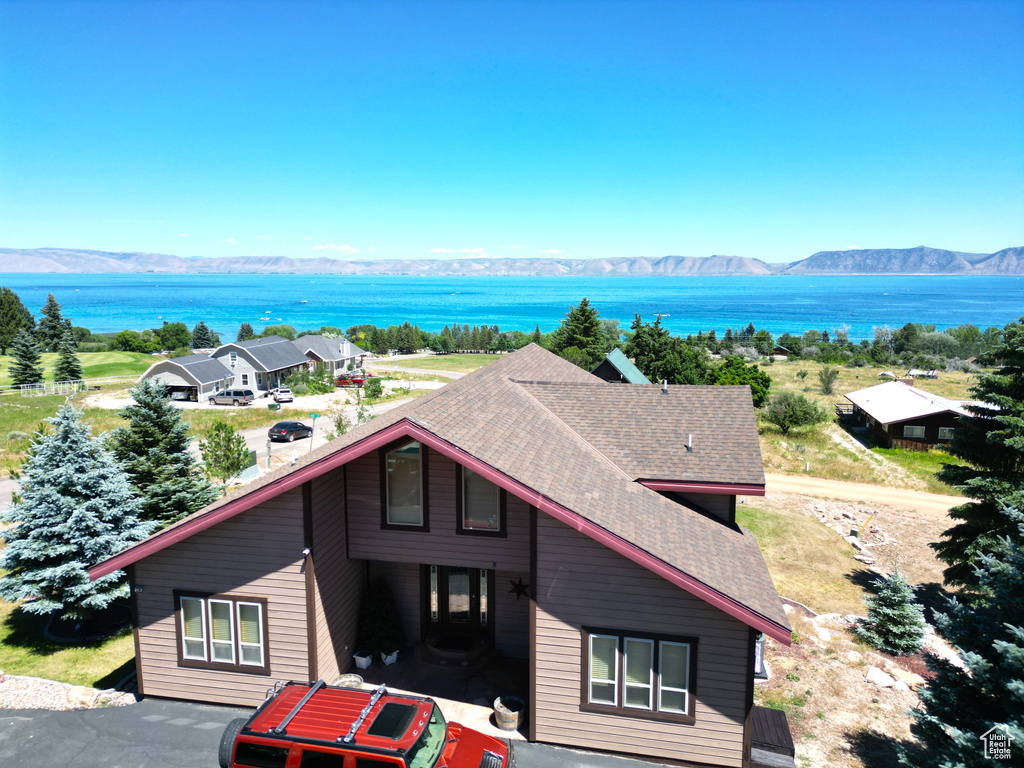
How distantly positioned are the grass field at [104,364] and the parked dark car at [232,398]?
24.3 metres

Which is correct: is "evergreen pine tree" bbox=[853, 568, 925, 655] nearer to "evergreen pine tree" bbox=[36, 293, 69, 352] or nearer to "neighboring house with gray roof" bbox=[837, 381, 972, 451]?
"neighboring house with gray roof" bbox=[837, 381, 972, 451]

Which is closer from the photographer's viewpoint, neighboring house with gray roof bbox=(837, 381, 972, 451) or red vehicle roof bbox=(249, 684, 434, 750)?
red vehicle roof bbox=(249, 684, 434, 750)

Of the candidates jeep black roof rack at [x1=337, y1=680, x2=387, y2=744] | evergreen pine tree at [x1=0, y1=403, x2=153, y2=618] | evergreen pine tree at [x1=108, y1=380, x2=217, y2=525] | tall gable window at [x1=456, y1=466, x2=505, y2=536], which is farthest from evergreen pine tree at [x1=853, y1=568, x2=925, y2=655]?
evergreen pine tree at [x1=108, y1=380, x2=217, y2=525]

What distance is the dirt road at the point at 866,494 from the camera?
89.8ft

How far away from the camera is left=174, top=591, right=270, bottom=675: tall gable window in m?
11.1

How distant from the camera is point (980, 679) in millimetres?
7875

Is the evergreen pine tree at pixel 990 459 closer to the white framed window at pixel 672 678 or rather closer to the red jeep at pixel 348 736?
the white framed window at pixel 672 678

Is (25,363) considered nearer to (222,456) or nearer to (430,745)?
(222,456)

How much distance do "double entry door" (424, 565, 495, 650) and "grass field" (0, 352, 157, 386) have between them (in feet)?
220

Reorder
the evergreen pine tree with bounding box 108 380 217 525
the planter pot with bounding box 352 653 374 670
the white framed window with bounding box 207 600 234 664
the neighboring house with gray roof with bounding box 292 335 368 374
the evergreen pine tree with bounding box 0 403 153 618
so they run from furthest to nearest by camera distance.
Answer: the neighboring house with gray roof with bounding box 292 335 368 374 → the evergreen pine tree with bounding box 108 380 217 525 → the evergreen pine tree with bounding box 0 403 153 618 → the planter pot with bounding box 352 653 374 670 → the white framed window with bounding box 207 600 234 664

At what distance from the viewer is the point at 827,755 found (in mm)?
10320

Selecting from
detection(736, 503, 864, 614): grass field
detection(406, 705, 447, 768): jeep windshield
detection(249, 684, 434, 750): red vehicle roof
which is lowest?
detection(736, 503, 864, 614): grass field

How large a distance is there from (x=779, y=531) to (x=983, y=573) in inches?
590

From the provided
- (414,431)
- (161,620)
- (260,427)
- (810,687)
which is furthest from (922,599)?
(260,427)
